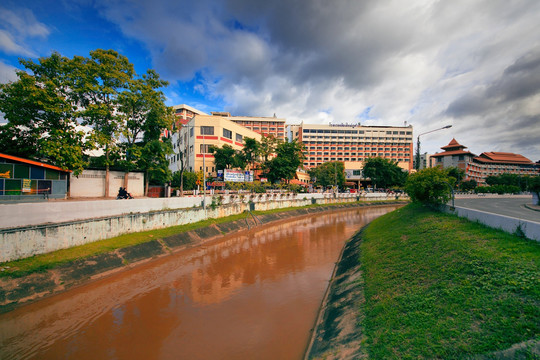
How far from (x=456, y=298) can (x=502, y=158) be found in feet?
468

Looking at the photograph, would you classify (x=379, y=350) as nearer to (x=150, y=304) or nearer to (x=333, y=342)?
(x=333, y=342)

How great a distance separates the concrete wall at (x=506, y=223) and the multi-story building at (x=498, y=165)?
10707cm

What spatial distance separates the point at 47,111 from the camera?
2105cm

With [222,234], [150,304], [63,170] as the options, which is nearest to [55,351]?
[150,304]

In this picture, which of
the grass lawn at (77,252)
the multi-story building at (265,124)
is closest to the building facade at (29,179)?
the grass lawn at (77,252)

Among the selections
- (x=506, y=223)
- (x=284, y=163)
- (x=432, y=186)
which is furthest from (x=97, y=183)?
(x=284, y=163)

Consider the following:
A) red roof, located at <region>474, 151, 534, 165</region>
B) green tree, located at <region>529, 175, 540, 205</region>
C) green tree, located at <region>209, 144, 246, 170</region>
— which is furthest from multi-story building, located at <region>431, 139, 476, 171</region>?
green tree, located at <region>209, 144, 246, 170</region>

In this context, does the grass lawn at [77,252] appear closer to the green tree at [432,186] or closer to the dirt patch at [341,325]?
the dirt patch at [341,325]

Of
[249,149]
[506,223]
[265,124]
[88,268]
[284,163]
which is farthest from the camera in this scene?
[265,124]

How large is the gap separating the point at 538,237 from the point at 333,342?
7834 millimetres

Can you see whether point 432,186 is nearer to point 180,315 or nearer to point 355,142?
point 180,315

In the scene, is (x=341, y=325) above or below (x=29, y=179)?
below

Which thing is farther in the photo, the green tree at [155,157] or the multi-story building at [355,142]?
the multi-story building at [355,142]

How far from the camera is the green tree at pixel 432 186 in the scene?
1653cm
